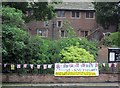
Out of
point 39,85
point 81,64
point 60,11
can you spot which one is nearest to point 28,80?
point 39,85

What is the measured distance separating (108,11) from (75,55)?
1388 centimetres

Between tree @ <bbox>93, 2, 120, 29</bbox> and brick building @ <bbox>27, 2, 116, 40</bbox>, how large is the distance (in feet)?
47.3

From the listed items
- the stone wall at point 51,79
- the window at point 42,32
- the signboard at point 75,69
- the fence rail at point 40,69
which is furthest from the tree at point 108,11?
the window at point 42,32

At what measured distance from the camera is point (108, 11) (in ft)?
140

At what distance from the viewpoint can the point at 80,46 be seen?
3147 cm

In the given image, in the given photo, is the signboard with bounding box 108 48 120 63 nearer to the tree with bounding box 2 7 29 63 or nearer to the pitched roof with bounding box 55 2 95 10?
the tree with bounding box 2 7 29 63

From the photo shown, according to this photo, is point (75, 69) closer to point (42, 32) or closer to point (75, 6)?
point (42, 32)

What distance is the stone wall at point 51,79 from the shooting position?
28812mm

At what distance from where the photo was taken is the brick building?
5912 cm

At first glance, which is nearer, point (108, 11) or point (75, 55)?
point (75, 55)

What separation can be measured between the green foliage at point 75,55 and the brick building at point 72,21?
28.2m

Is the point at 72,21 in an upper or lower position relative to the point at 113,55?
upper

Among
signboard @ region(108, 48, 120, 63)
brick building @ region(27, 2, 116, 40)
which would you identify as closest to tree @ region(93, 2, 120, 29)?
signboard @ region(108, 48, 120, 63)

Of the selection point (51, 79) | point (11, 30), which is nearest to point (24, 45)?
point (11, 30)
